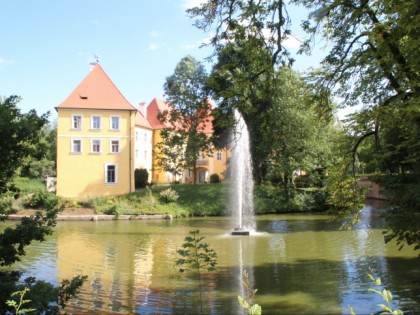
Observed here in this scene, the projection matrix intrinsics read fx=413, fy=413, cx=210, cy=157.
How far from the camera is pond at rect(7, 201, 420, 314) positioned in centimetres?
779

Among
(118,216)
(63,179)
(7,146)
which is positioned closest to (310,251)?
(7,146)

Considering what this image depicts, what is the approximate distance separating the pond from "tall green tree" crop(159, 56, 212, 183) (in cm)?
1681

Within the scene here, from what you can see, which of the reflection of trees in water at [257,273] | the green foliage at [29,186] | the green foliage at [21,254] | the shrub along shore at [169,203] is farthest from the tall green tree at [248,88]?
the green foliage at [29,186]

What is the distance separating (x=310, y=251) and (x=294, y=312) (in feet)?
22.3

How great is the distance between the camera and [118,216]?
26.1 meters

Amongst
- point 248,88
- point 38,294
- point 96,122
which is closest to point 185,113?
point 96,122

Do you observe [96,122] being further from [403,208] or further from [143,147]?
[403,208]

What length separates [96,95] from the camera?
35719mm

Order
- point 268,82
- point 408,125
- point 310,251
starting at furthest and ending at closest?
point 310,251 → point 408,125 → point 268,82

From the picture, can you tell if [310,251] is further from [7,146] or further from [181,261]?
[7,146]

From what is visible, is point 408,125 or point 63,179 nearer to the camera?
point 408,125

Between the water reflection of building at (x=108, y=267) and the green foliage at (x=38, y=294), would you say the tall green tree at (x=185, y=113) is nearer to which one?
the water reflection of building at (x=108, y=267)

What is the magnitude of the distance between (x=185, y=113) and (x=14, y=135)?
1225 inches

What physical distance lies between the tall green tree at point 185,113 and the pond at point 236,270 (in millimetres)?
16809
